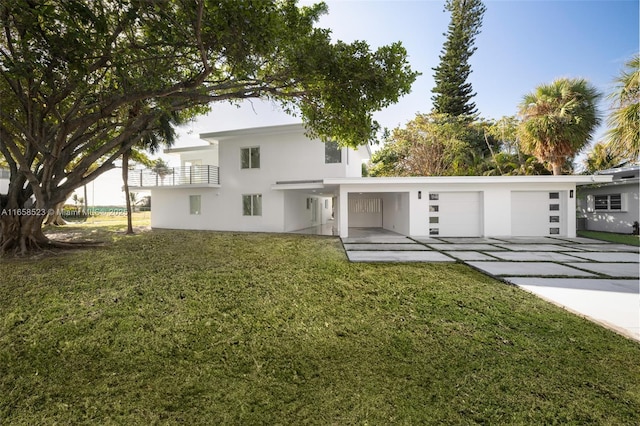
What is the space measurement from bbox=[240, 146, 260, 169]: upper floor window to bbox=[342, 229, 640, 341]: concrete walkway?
7.31m

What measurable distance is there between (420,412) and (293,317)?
7.47ft

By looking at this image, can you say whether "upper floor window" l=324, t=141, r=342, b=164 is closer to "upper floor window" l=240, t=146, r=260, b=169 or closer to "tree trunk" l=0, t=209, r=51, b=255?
"upper floor window" l=240, t=146, r=260, b=169

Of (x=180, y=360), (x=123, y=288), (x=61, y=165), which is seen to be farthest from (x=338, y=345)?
(x=61, y=165)

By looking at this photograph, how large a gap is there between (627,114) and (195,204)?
19.0 meters

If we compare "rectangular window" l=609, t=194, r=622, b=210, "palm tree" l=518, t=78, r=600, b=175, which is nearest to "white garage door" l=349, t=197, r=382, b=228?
"palm tree" l=518, t=78, r=600, b=175

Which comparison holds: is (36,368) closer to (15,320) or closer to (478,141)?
(15,320)

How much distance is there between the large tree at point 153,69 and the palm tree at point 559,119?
9881 mm

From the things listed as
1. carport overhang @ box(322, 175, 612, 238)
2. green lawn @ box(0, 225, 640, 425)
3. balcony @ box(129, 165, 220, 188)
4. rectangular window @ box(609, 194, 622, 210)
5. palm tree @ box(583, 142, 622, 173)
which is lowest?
green lawn @ box(0, 225, 640, 425)

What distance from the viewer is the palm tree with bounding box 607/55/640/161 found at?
7676 mm

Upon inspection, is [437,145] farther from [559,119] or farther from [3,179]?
[3,179]

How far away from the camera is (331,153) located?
46.9 ft

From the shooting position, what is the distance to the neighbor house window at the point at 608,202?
14.7 m

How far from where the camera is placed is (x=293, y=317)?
14.0ft

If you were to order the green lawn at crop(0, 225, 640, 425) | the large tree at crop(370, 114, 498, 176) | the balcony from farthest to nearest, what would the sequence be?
the large tree at crop(370, 114, 498, 176) → the balcony → the green lawn at crop(0, 225, 640, 425)
